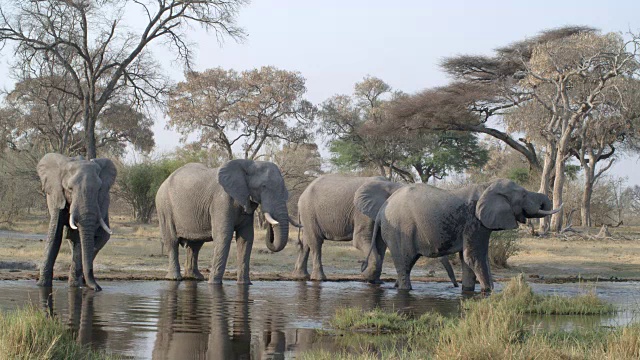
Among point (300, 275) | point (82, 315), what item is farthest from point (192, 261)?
point (82, 315)

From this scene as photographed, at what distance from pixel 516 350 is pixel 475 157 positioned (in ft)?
142

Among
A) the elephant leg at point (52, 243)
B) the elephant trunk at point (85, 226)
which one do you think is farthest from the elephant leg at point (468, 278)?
the elephant leg at point (52, 243)

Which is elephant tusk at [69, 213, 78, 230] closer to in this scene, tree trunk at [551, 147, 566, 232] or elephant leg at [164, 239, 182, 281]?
elephant leg at [164, 239, 182, 281]

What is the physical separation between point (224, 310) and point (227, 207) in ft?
14.0

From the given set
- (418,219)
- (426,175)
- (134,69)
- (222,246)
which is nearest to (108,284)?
(222,246)

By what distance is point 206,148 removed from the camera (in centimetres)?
5100

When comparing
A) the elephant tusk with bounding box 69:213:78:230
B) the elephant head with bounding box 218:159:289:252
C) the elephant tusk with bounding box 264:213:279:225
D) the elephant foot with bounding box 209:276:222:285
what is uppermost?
the elephant head with bounding box 218:159:289:252

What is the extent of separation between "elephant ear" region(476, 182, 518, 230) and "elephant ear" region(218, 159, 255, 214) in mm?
3859

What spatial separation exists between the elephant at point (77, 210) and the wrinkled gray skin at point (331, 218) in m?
4.96

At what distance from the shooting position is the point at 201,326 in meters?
9.95

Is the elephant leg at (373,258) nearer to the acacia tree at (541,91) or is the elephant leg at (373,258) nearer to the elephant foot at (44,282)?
the elephant foot at (44,282)

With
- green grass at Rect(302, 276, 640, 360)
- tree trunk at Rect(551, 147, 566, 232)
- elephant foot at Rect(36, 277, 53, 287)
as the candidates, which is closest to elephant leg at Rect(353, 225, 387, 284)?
green grass at Rect(302, 276, 640, 360)

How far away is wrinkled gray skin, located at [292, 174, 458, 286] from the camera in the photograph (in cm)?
1738

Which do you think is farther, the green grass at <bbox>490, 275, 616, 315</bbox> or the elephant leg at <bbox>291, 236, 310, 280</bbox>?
the elephant leg at <bbox>291, 236, 310, 280</bbox>
